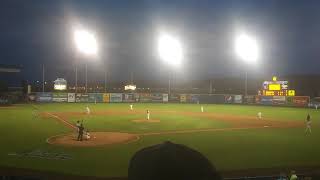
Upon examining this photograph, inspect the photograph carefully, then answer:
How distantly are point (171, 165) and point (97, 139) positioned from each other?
92.7ft

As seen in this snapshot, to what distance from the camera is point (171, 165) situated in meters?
2.16

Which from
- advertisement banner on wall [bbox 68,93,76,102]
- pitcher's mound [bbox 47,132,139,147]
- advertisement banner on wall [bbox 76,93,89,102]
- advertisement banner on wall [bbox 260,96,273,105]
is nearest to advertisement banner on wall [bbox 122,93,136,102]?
advertisement banner on wall [bbox 76,93,89,102]

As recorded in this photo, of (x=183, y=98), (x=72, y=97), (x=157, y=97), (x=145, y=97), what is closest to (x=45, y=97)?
(x=72, y=97)

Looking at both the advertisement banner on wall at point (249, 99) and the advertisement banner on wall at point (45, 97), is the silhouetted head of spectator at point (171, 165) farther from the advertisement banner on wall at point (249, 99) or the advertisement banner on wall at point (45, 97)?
the advertisement banner on wall at point (45, 97)

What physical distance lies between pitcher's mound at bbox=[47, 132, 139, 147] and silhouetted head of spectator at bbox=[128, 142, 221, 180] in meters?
25.2

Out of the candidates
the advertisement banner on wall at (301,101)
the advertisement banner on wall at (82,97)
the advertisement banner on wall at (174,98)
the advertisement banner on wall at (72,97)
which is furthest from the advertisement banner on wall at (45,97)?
the advertisement banner on wall at (301,101)

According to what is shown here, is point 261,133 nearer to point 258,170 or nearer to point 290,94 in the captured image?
point 258,170

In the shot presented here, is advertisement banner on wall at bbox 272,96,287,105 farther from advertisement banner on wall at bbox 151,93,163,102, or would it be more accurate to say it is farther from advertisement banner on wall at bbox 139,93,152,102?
advertisement banner on wall at bbox 139,93,152,102

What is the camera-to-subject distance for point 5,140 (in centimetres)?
2931

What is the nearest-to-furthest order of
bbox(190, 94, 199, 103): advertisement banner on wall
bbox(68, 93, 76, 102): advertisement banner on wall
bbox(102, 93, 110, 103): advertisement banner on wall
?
bbox(68, 93, 76, 102): advertisement banner on wall, bbox(102, 93, 110, 103): advertisement banner on wall, bbox(190, 94, 199, 103): advertisement banner on wall

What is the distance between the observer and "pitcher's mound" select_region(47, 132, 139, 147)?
27528 mm

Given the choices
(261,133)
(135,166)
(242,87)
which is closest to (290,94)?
(261,133)

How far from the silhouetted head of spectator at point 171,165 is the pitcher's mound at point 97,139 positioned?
2521 centimetres

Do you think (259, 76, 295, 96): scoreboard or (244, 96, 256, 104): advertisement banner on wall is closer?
(259, 76, 295, 96): scoreboard
